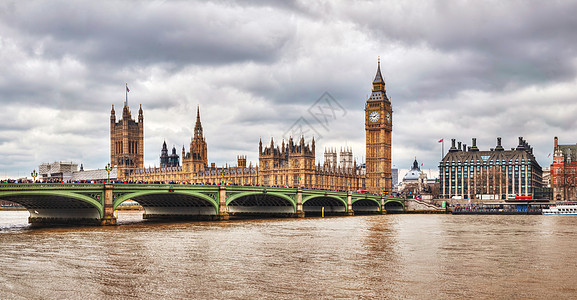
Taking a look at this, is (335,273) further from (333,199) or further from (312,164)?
(312,164)

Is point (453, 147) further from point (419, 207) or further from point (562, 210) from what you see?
point (562, 210)

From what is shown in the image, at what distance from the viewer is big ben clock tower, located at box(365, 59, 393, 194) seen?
171m

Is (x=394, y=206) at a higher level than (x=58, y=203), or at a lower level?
lower

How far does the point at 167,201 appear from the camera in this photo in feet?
258

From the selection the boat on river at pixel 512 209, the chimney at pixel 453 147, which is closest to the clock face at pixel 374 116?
the chimney at pixel 453 147

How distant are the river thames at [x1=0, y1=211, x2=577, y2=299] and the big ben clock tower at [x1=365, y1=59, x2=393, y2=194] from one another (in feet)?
399

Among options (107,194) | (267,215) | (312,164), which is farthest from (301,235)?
(312,164)

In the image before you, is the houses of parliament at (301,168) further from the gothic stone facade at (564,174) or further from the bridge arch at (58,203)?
the bridge arch at (58,203)

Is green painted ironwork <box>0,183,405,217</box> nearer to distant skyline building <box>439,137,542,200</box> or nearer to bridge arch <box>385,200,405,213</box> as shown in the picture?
bridge arch <box>385,200,405,213</box>

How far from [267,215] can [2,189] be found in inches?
1895

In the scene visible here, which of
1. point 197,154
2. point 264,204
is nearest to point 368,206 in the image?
point 264,204

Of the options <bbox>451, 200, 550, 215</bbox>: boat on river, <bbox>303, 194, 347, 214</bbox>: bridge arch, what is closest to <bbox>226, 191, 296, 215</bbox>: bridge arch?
<bbox>303, 194, 347, 214</bbox>: bridge arch

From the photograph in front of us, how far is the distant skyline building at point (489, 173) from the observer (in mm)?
177000

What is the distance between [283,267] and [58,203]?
3985cm
